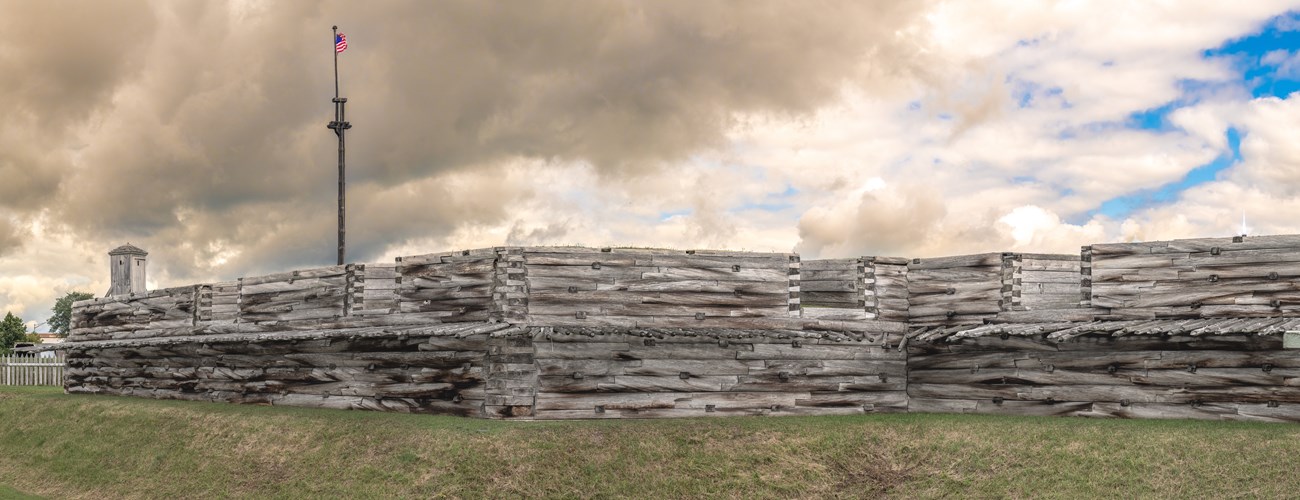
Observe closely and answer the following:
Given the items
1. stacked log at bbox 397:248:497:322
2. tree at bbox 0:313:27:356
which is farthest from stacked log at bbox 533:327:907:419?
tree at bbox 0:313:27:356

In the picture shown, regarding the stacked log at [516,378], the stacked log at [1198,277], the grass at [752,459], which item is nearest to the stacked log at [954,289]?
the stacked log at [1198,277]

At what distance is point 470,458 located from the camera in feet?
47.5

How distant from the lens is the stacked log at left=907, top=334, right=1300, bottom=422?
15.5m

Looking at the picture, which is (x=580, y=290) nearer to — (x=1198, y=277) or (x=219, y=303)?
(x=1198, y=277)

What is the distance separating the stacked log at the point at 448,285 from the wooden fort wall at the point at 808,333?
0.03 metres

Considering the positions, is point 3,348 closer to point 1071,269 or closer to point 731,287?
point 731,287

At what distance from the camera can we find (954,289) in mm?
18625

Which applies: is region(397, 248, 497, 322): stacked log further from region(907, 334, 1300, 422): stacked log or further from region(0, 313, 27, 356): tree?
region(0, 313, 27, 356): tree

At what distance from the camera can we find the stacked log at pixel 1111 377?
1552cm

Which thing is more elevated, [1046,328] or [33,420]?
[1046,328]

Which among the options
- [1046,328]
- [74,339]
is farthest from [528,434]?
[74,339]

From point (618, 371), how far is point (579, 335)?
92 centimetres

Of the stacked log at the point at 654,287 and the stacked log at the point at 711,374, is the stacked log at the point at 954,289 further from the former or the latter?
the stacked log at the point at 654,287

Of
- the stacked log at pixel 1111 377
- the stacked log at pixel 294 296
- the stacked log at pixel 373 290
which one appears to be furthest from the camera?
the stacked log at pixel 294 296
